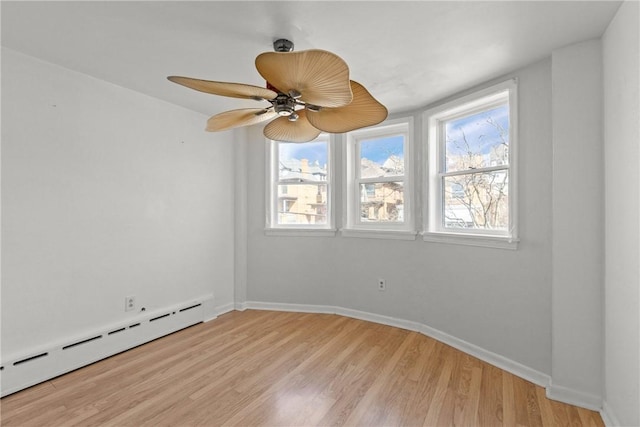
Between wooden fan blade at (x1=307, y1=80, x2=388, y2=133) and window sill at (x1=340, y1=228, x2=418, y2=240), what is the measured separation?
5.15 feet

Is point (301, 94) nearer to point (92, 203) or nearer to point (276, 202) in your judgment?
point (92, 203)

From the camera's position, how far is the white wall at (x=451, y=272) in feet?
7.22

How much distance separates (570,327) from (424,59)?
2050mm

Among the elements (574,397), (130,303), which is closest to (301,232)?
(130,303)

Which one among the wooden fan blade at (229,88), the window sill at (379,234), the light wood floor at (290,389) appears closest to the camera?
the wooden fan blade at (229,88)

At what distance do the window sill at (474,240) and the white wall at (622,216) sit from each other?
0.60m

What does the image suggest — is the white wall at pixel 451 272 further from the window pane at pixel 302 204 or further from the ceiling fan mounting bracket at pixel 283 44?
the ceiling fan mounting bracket at pixel 283 44

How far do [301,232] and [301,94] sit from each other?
2330mm

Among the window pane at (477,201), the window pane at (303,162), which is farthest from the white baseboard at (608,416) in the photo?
the window pane at (303,162)

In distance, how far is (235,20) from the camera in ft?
5.78

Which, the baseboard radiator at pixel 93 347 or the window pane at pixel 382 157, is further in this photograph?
the window pane at pixel 382 157

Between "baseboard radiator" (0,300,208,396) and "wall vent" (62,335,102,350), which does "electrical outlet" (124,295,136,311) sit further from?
"wall vent" (62,335,102,350)

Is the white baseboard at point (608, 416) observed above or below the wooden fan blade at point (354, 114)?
below

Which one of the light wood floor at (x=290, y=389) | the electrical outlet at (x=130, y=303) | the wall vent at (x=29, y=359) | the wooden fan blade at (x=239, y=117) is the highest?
the wooden fan blade at (x=239, y=117)
